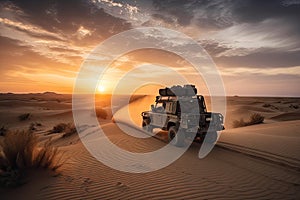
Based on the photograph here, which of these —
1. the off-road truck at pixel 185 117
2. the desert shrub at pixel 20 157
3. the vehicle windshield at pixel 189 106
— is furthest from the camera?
the vehicle windshield at pixel 189 106

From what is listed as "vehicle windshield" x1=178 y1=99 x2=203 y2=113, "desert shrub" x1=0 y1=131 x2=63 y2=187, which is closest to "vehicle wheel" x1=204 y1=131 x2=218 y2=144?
"vehicle windshield" x1=178 y1=99 x2=203 y2=113

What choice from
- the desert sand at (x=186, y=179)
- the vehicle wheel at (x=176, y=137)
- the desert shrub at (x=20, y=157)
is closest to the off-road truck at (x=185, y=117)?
the vehicle wheel at (x=176, y=137)

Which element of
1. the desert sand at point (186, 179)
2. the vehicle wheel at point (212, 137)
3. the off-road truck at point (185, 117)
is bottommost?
the desert sand at point (186, 179)

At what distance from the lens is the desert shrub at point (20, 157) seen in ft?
17.1

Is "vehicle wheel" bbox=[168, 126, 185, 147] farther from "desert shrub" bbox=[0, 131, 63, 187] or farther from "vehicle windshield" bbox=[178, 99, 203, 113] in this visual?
"desert shrub" bbox=[0, 131, 63, 187]

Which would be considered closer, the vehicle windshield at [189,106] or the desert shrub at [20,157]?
the desert shrub at [20,157]

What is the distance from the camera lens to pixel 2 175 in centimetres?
520

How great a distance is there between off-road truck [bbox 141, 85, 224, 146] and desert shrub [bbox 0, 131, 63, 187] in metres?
5.47

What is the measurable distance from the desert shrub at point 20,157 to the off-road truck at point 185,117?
547 centimetres

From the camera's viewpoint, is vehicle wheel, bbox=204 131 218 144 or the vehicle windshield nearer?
the vehicle windshield

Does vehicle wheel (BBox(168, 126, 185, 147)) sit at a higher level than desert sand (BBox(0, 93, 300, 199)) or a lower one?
higher

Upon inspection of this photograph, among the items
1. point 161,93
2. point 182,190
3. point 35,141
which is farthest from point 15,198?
point 161,93

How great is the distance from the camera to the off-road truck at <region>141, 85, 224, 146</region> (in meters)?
9.39

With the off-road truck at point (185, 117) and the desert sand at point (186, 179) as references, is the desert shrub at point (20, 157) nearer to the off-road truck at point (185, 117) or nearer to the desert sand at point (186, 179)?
the desert sand at point (186, 179)
